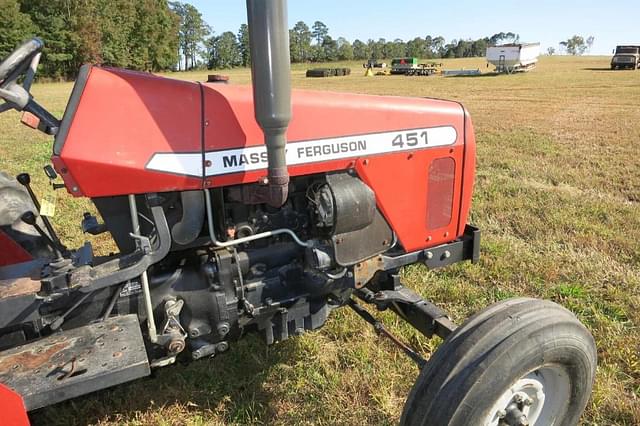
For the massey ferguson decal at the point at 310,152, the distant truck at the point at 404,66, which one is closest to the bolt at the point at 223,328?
the massey ferguson decal at the point at 310,152

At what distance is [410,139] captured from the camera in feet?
7.57

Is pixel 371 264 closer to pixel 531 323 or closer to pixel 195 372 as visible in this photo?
pixel 531 323

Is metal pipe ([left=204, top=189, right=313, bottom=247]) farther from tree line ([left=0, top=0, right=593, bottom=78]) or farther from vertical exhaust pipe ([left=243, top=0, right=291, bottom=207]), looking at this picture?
tree line ([left=0, top=0, right=593, bottom=78])

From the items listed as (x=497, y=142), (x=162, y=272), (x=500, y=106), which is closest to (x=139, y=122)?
(x=162, y=272)

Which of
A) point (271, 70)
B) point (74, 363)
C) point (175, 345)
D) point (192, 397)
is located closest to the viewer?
point (271, 70)

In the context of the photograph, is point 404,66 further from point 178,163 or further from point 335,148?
point 178,163

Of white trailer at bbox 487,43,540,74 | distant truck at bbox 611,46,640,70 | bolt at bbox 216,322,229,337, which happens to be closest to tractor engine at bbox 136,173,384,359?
bolt at bbox 216,322,229,337

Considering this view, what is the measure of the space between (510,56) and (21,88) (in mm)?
38407

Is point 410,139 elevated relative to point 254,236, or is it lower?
elevated

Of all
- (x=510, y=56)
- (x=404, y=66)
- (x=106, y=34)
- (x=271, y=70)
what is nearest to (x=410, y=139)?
(x=271, y=70)

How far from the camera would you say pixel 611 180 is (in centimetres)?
610

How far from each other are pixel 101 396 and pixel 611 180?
19.4 feet

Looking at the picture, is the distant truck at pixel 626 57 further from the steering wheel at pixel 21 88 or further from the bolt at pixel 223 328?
the steering wheel at pixel 21 88

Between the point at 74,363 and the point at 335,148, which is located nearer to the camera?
the point at 74,363
